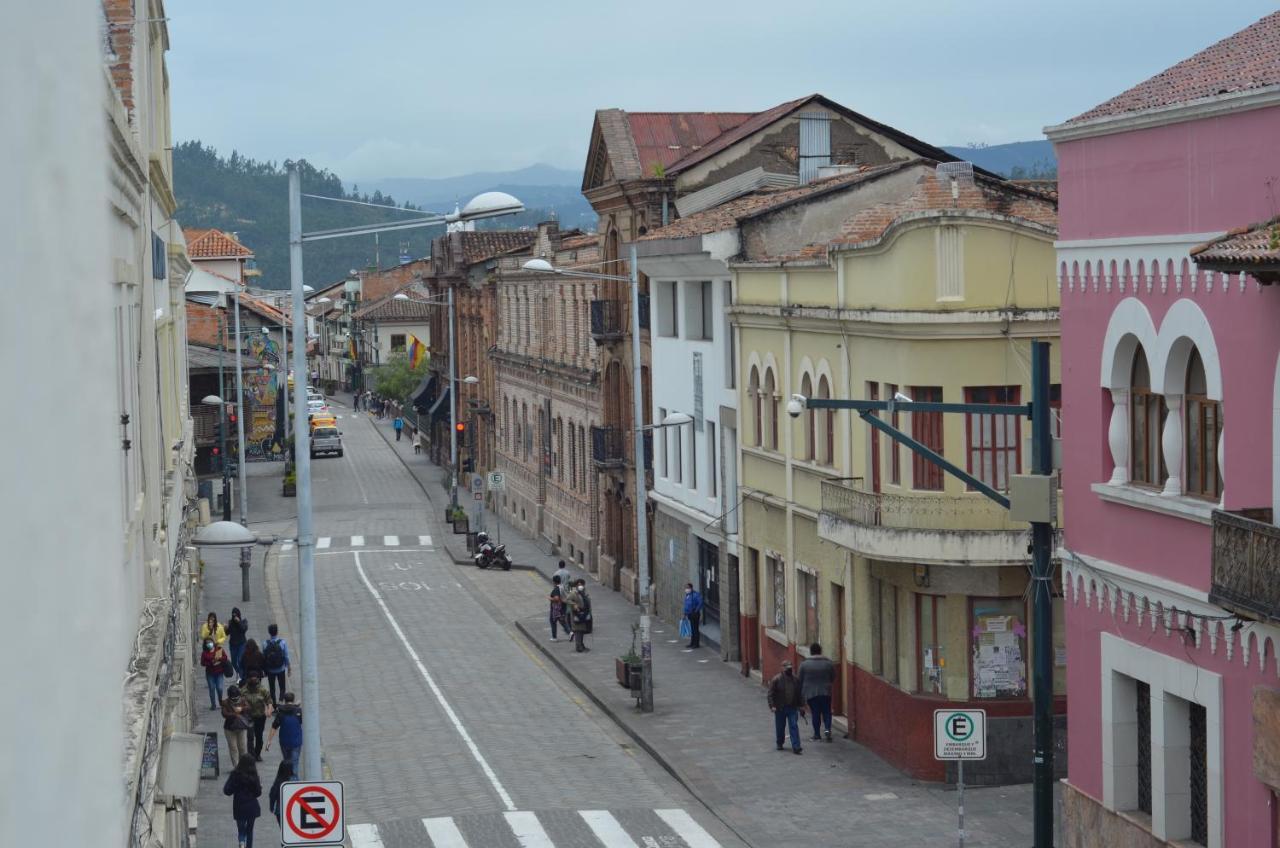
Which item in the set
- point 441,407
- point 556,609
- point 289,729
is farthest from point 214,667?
point 441,407

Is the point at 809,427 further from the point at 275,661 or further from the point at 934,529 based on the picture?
the point at 275,661

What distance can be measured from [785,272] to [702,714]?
26.7 ft

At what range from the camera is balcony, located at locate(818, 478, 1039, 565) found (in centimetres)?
2570

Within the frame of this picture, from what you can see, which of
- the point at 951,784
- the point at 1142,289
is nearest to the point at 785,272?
the point at 951,784

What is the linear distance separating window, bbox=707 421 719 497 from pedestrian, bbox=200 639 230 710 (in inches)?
443

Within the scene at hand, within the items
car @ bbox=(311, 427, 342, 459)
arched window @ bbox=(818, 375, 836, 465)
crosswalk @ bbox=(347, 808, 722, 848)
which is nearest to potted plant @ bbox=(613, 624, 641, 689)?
arched window @ bbox=(818, 375, 836, 465)

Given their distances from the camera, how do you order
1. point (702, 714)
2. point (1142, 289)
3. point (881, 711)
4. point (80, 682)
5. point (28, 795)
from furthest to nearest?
point (702, 714) < point (881, 711) < point (1142, 289) < point (80, 682) < point (28, 795)

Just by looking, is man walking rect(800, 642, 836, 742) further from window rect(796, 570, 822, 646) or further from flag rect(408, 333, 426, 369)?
flag rect(408, 333, 426, 369)

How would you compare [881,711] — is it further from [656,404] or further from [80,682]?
[80,682]

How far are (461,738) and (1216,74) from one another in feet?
60.6

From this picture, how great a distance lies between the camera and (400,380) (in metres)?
114

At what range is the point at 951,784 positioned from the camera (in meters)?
26.4

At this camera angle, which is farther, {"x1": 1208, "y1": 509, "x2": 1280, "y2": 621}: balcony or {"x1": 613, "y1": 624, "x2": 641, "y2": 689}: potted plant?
{"x1": 613, "y1": 624, "x2": 641, "y2": 689}: potted plant

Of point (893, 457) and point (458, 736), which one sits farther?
point (458, 736)
